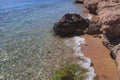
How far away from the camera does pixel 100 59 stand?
13.9 m

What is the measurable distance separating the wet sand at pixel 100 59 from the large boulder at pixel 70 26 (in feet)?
4.85

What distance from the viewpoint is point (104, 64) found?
13.2 meters

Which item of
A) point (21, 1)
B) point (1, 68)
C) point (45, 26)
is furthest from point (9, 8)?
point (1, 68)

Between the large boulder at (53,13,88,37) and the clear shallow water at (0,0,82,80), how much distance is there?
71cm

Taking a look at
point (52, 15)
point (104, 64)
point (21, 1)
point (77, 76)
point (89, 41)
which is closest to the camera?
point (77, 76)

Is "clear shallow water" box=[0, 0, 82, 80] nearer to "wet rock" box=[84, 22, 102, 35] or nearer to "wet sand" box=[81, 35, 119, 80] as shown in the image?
"wet sand" box=[81, 35, 119, 80]

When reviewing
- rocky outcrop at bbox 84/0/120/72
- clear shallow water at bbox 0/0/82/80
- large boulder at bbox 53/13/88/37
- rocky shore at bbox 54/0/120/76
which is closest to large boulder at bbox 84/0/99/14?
clear shallow water at bbox 0/0/82/80

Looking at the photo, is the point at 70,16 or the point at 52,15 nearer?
the point at 70,16

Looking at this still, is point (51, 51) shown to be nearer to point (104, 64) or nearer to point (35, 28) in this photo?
point (104, 64)

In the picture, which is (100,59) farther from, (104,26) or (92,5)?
(92,5)

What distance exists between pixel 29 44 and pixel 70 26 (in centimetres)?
343

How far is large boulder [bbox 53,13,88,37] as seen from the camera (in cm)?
1853

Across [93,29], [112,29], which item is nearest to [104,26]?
[112,29]

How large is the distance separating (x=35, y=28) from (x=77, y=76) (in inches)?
353
